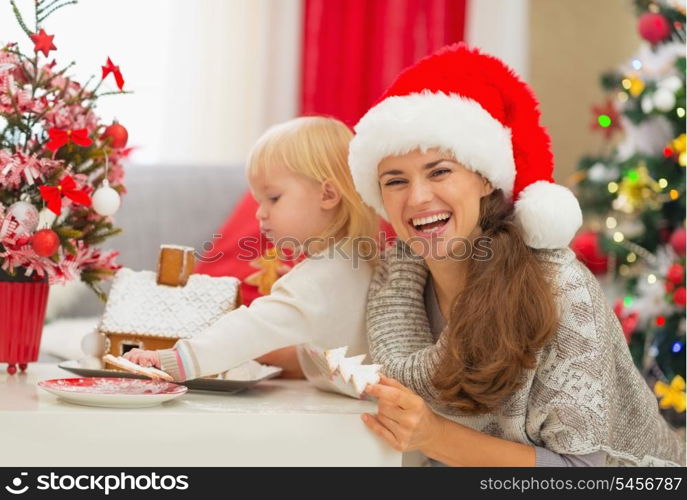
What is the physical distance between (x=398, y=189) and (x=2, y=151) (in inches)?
23.2

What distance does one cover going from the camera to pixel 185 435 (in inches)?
42.5

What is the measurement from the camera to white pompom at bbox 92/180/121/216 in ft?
4.27

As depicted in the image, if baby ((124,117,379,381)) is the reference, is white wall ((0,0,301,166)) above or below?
above

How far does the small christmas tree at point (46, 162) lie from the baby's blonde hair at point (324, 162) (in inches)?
9.9

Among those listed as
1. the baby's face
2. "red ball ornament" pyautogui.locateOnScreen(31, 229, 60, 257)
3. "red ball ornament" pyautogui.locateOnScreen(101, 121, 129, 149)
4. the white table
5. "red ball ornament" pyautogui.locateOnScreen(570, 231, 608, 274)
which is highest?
"red ball ornament" pyautogui.locateOnScreen(101, 121, 129, 149)

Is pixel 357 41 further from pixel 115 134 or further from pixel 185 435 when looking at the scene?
pixel 185 435

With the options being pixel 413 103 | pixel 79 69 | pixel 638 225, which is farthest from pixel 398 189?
pixel 79 69

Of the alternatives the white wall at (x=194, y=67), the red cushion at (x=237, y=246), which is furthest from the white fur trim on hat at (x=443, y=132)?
the white wall at (x=194, y=67)

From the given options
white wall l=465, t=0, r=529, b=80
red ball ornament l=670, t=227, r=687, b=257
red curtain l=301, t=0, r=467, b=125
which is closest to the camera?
red ball ornament l=670, t=227, r=687, b=257

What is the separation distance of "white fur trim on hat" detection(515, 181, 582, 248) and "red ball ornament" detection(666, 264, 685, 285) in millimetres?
1055

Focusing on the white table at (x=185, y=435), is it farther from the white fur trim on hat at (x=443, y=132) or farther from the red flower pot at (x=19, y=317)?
the white fur trim on hat at (x=443, y=132)

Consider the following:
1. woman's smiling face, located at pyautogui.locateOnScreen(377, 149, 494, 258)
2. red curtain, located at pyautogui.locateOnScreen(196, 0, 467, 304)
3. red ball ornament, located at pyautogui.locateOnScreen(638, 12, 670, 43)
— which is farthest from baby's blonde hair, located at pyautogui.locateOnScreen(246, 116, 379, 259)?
red curtain, located at pyautogui.locateOnScreen(196, 0, 467, 304)

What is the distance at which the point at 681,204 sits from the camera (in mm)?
2377

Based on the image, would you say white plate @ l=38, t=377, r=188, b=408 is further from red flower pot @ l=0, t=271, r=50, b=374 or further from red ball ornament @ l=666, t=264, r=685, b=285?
red ball ornament @ l=666, t=264, r=685, b=285
